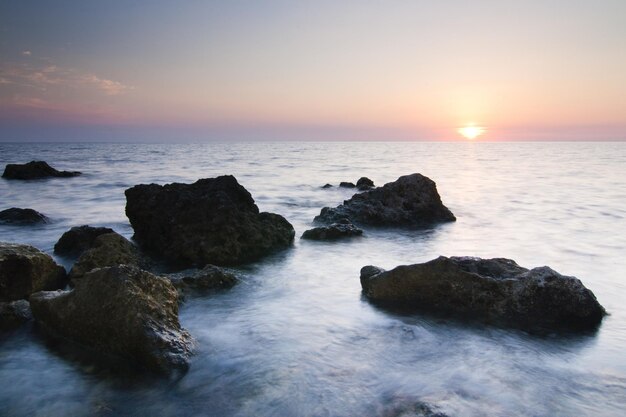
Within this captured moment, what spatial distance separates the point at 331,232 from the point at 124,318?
5.99 m

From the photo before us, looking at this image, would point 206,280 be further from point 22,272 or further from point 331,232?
point 331,232

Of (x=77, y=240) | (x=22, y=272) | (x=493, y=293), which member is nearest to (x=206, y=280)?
(x=22, y=272)

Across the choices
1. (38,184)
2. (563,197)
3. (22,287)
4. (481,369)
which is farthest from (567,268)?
(38,184)

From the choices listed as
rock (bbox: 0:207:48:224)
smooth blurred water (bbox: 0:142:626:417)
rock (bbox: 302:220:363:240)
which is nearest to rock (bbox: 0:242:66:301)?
smooth blurred water (bbox: 0:142:626:417)

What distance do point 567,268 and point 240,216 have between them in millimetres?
5909

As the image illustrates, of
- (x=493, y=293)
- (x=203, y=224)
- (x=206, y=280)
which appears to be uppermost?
(x=203, y=224)

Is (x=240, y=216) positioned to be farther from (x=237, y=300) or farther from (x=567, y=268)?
(x=567, y=268)

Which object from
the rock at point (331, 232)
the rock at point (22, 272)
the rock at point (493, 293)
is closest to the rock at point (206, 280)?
the rock at point (22, 272)

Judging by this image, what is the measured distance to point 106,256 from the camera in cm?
661

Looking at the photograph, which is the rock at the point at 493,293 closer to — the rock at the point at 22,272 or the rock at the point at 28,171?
the rock at the point at 22,272

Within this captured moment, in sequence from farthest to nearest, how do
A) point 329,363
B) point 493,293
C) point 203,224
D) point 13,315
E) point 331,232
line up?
1. point 331,232
2. point 203,224
3. point 493,293
4. point 13,315
5. point 329,363

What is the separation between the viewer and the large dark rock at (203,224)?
7836 mm

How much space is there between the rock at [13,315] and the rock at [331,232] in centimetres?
554

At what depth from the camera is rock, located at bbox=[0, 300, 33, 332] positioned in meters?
5.03
